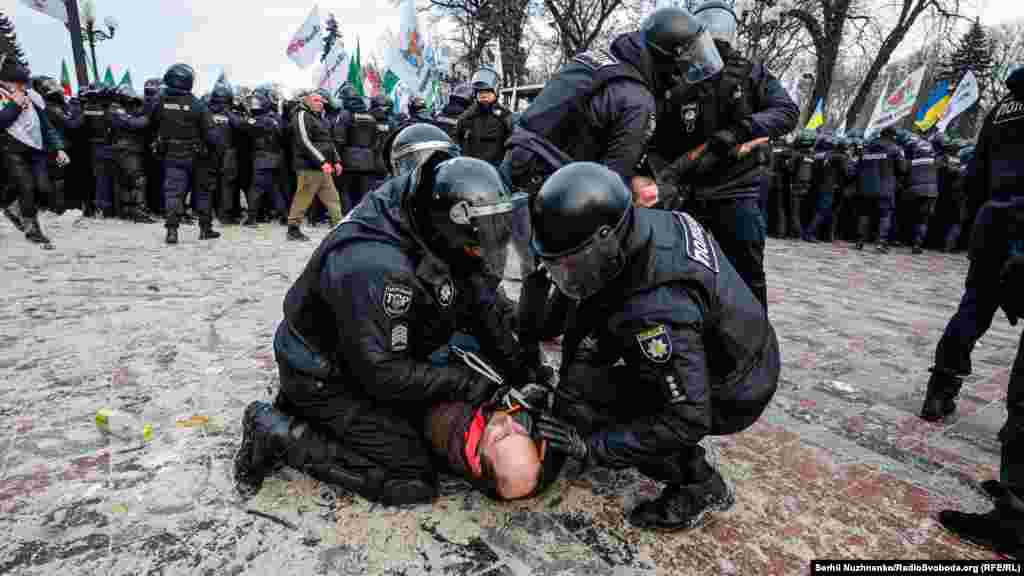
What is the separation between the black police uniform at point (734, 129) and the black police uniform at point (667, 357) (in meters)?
1.44

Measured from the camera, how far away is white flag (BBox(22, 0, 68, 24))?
9.67 metres

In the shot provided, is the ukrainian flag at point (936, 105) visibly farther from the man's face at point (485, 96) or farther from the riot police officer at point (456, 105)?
the man's face at point (485, 96)

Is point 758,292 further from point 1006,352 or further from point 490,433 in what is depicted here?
point 1006,352

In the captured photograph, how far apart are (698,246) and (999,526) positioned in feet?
4.50

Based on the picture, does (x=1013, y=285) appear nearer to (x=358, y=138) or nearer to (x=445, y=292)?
(x=445, y=292)

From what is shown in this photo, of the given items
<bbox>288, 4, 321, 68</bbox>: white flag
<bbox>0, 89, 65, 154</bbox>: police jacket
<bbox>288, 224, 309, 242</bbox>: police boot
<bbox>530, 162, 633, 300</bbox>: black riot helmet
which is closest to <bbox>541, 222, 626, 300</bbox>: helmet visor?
<bbox>530, 162, 633, 300</bbox>: black riot helmet

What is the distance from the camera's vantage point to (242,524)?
1.89 metres

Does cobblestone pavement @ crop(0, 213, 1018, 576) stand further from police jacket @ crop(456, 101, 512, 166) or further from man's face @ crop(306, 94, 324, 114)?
police jacket @ crop(456, 101, 512, 166)

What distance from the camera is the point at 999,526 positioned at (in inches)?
74.5

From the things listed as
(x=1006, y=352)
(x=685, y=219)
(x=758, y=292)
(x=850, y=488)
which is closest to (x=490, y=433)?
(x=685, y=219)

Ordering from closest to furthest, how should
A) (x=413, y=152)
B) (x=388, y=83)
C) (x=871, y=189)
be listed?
(x=413, y=152) → (x=871, y=189) → (x=388, y=83)

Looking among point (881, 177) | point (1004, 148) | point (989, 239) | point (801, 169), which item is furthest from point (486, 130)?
point (881, 177)

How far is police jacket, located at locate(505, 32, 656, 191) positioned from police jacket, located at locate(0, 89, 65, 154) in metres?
5.91

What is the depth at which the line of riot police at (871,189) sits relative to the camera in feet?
29.3
